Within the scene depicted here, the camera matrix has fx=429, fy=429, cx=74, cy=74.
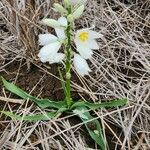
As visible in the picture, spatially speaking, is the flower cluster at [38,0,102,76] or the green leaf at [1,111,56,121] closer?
the flower cluster at [38,0,102,76]

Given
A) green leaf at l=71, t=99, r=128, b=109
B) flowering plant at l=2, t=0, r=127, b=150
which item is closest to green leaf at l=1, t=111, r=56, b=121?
flowering plant at l=2, t=0, r=127, b=150

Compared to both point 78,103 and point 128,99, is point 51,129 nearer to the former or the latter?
point 78,103

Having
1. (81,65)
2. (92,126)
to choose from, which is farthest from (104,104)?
(81,65)

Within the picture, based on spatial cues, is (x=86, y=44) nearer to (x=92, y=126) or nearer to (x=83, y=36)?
(x=83, y=36)

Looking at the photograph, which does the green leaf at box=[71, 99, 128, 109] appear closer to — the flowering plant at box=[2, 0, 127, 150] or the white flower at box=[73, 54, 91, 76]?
the flowering plant at box=[2, 0, 127, 150]

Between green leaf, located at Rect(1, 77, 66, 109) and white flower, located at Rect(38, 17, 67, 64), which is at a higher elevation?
white flower, located at Rect(38, 17, 67, 64)
